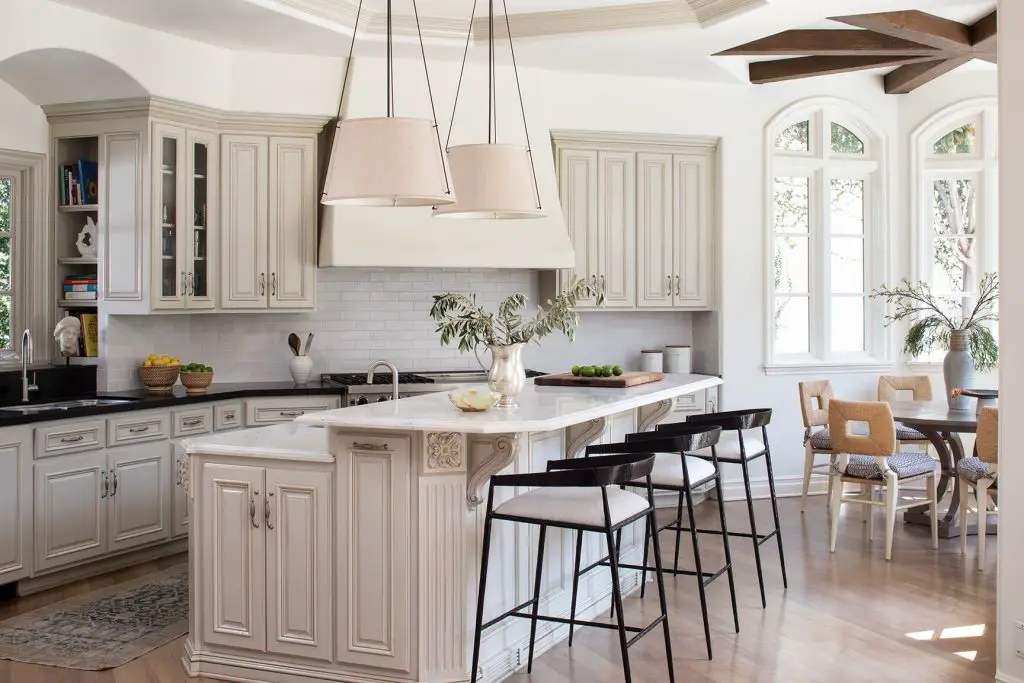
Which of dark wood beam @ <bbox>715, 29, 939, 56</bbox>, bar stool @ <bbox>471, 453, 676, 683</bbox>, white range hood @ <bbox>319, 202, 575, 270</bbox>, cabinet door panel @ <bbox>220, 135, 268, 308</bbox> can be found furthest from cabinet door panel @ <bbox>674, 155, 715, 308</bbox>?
bar stool @ <bbox>471, 453, 676, 683</bbox>

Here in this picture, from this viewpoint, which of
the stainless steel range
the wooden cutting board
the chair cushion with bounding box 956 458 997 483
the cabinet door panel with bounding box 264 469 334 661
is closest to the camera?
the cabinet door panel with bounding box 264 469 334 661

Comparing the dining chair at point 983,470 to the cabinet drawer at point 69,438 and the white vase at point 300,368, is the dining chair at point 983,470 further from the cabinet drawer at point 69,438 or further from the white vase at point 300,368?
the cabinet drawer at point 69,438

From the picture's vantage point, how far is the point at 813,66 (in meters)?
6.99

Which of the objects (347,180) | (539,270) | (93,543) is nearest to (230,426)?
(93,543)

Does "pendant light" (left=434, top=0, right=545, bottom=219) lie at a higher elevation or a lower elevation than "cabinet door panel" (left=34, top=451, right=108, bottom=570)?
higher

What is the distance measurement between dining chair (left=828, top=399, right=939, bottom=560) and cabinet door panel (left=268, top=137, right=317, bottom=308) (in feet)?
11.0

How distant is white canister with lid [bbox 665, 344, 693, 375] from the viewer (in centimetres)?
754

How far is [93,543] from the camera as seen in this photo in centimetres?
545

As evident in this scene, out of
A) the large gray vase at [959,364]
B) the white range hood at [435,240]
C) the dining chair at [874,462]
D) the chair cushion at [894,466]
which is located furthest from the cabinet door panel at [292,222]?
the large gray vase at [959,364]

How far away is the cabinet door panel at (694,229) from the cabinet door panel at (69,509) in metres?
4.07

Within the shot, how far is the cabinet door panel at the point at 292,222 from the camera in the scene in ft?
21.4

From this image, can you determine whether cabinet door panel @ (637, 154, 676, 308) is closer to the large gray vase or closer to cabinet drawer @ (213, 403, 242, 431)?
the large gray vase

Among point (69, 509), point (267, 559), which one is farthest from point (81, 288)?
point (267, 559)

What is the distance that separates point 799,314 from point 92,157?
16.8 ft
